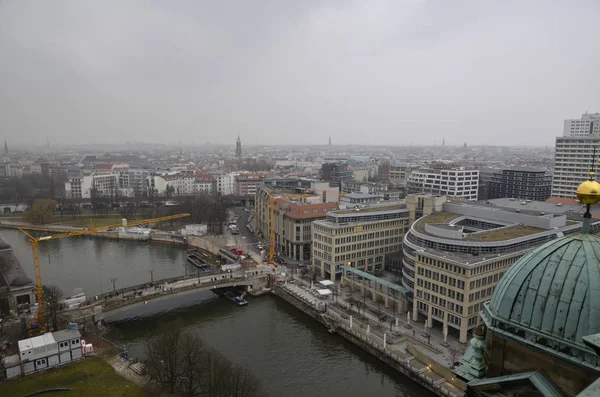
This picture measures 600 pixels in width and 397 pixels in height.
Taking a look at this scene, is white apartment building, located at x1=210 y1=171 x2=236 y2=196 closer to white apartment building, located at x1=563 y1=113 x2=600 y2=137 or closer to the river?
the river

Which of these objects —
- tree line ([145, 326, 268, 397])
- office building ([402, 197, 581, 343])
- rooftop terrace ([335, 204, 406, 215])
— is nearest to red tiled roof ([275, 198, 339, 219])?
rooftop terrace ([335, 204, 406, 215])

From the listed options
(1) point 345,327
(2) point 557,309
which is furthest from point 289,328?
(2) point 557,309

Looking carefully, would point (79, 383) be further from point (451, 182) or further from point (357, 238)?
point (451, 182)

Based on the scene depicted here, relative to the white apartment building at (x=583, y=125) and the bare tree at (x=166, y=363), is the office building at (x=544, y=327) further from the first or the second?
the white apartment building at (x=583, y=125)

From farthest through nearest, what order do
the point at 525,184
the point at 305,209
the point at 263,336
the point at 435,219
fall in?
the point at 525,184
the point at 305,209
the point at 435,219
the point at 263,336

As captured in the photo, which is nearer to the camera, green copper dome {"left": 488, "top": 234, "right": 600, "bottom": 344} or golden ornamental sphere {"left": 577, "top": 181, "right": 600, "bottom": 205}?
green copper dome {"left": 488, "top": 234, "right": 600, "bottom": 344}

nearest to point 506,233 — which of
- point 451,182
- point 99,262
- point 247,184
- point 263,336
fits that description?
point 263,336
